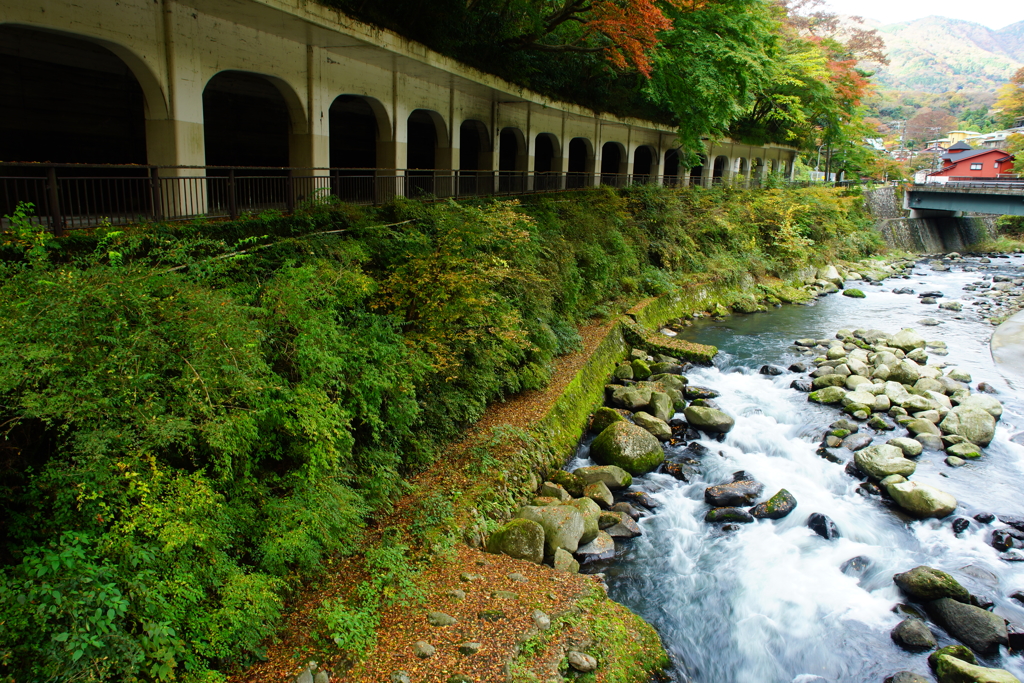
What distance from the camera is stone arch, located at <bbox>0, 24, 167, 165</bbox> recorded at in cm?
1341

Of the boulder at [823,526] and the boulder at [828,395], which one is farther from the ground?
the boulder at [828,395]

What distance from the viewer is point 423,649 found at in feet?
19.8

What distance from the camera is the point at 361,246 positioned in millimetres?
9930

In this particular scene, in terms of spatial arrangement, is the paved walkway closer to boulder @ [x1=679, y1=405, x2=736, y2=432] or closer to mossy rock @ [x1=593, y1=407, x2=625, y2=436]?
boulder @ [x1=679, y1=405, x2=736, y2=432]

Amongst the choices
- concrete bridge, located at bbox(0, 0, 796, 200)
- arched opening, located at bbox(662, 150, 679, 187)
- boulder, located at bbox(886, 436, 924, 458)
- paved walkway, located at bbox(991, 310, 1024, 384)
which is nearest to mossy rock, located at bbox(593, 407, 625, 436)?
boulder, located at bbox(886, 436, 924, 458)

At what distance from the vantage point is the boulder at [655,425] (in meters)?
12.7

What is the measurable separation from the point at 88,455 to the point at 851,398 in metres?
14.4

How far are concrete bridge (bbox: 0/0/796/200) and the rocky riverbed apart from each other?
8927mm

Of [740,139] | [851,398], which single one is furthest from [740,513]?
[740,139]

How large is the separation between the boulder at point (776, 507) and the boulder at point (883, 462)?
193 cm

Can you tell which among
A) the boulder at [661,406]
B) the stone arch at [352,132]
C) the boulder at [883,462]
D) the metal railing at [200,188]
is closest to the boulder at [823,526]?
the boulder at [883,462]

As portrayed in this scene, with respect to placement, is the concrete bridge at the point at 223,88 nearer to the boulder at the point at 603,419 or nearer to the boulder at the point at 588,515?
the boulder at the point at 603,419

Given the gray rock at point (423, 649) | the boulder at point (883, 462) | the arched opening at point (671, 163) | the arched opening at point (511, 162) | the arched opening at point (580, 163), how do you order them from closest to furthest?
the gray rock at point (423, 649) → the boulder at point (883, 462) → the arched opening at point (511, 162) → the arched opening at point (580, 163) → the arched opening at point (671, 163)

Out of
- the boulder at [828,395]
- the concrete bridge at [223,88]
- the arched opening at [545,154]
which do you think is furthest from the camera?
the arched opening at [545,154]
